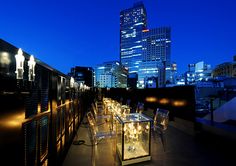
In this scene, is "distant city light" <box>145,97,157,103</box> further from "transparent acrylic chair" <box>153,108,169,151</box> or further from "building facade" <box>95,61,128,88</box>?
"building facade" <box>95,61,128,88</box>

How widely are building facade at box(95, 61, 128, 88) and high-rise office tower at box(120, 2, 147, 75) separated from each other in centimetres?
1267

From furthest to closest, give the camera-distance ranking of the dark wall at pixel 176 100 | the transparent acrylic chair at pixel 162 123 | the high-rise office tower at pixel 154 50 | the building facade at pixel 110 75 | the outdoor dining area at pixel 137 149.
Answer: the high-rise office tower at pixel 154 50, the building facade at pixel 110 75, the dark wall at pixel 176 100, the transparent acrylic chair at pixel 162 123, the outdoor dining area at pixel 137 149

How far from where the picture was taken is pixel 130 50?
107000 millimetres

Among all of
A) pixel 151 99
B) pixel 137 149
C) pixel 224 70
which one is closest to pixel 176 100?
pixel 151 99

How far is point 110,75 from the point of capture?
266 feet

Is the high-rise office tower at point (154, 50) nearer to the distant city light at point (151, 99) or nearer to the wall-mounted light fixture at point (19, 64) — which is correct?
the distant city light at point (151, 99)

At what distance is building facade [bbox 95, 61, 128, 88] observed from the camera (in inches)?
3164

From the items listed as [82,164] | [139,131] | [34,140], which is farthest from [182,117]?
[34,140]

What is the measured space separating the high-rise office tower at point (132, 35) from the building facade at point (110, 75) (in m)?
12.7

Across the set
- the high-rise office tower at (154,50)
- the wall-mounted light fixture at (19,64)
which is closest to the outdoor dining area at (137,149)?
the wall-mounted light fixture at (19,64)

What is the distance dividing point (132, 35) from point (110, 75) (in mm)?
40940

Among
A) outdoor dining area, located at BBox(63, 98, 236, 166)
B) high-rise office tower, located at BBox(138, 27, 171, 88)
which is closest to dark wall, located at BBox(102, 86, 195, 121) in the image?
outdoor dining area, located at BBox(63, 98, 236, 166)

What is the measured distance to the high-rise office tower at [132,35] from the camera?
102 metres

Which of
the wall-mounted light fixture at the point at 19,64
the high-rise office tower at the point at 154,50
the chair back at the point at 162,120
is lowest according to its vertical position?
the chair back at the point at 162,120
